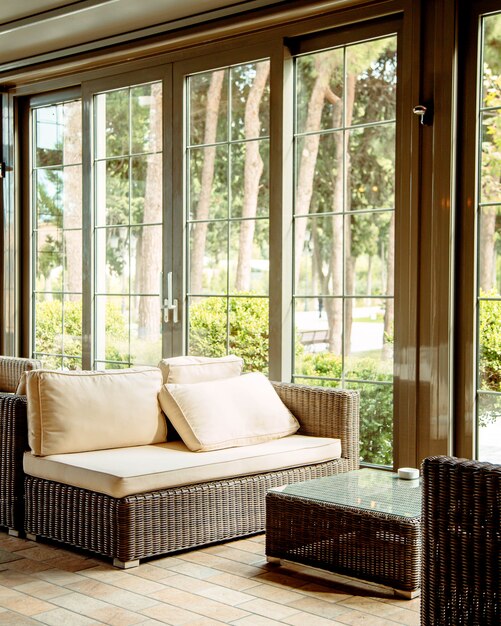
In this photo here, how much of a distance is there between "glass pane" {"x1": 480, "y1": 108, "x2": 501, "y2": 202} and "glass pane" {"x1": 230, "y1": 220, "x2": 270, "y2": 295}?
Answer: 149 cm

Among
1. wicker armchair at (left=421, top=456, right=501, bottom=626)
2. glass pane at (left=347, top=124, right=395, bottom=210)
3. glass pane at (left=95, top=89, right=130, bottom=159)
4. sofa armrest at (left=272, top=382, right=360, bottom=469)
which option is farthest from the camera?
glass pane at (left=95, top=89, right=130, bottom=159)

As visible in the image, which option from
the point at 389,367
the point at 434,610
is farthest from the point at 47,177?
the point at 434,610

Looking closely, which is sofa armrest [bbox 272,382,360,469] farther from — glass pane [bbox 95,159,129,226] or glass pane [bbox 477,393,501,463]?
glass pane [bbox 95,159,129,226]

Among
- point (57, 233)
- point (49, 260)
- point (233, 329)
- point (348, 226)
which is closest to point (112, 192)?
point (57, 233)

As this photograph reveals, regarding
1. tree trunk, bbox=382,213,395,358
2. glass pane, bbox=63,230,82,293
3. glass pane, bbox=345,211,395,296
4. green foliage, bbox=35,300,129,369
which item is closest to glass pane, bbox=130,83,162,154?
glass pane, bbox=63,230,82,293

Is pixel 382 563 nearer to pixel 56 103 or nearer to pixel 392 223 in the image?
pixel 392 223

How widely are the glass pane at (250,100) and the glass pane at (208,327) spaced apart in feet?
3.55

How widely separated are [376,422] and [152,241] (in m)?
2.07

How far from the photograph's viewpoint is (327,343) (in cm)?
521

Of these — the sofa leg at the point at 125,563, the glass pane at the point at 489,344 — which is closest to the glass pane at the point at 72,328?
the sofa leg at the point at 125,563

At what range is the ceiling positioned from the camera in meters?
5.15

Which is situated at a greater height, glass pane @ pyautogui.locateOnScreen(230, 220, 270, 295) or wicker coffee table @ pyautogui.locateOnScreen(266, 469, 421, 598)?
glass pane @ pyautogui.locateOnScreen(230, 220, 270, 295)

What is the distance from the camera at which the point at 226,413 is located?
14.1 feet

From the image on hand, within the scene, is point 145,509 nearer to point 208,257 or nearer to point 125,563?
point 125,563
